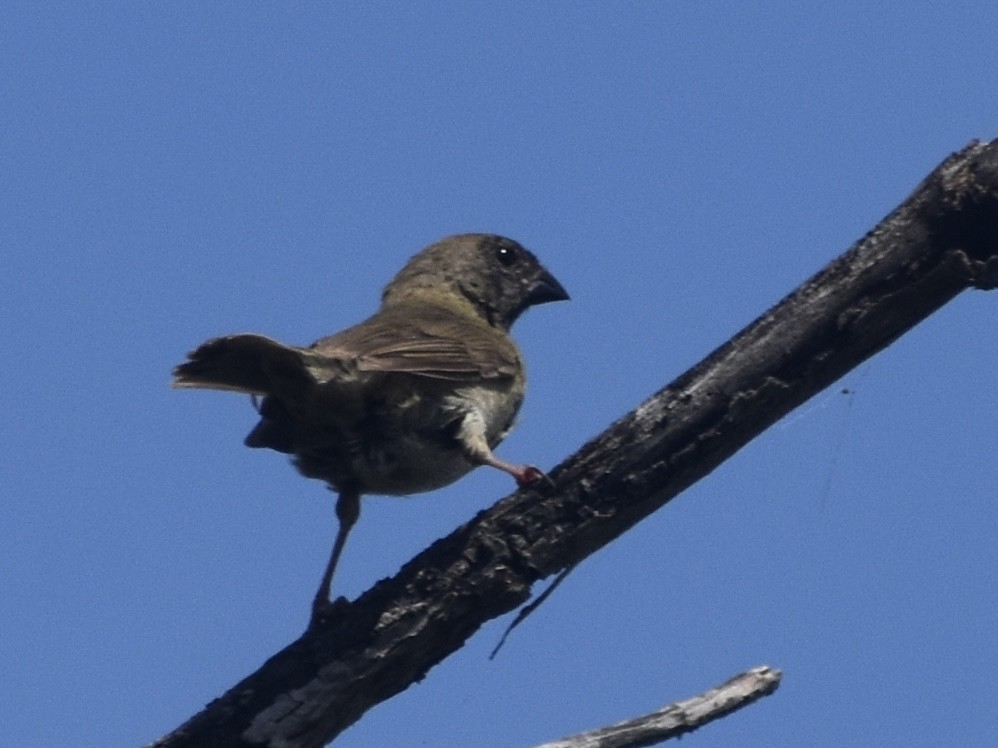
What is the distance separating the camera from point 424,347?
6.06m

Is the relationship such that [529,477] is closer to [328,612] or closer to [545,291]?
[328,612]

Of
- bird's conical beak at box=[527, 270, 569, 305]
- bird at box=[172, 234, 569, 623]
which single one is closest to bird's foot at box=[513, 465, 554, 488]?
bird at box=[172, 234, 569, 623]

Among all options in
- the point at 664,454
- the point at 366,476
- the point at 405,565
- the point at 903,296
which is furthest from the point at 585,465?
the point at 366,476

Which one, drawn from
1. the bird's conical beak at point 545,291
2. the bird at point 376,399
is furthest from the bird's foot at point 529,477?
the bird's conical beak at point 545,291

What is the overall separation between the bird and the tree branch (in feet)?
3.17

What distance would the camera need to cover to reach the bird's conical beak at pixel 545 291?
8180 millimetres

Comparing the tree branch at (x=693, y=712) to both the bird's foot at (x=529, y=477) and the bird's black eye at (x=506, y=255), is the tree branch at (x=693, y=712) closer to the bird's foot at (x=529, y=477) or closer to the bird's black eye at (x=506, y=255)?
the bird's foot at (x=529, y=477)

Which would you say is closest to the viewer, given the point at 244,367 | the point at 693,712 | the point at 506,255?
the point at 693,712

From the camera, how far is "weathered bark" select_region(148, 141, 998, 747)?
4.38 m

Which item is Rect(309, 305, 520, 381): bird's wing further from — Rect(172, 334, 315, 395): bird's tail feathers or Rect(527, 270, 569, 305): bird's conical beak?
Rect(527, 270, 569, 305): bird's conical beak

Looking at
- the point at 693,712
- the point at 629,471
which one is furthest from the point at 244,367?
the point at 693,712

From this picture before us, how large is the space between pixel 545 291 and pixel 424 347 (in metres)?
2.25

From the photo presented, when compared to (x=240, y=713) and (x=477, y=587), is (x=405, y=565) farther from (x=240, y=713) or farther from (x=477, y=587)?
(x=240, y=713)

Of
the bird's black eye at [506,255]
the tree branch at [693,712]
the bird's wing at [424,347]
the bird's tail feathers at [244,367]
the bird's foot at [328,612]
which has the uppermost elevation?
the bird's black eye at [506,255]
